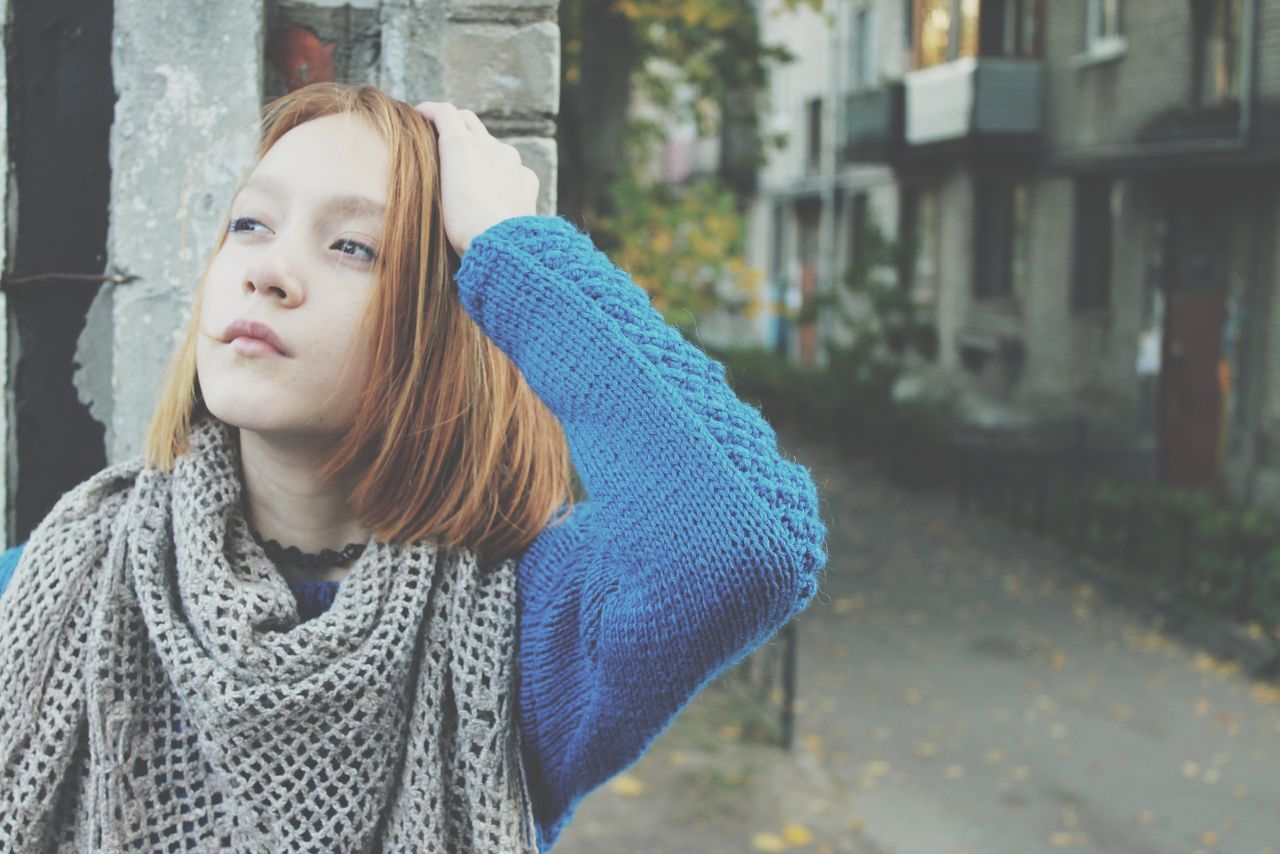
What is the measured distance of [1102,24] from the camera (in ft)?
50.6

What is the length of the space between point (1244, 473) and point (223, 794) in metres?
11.9

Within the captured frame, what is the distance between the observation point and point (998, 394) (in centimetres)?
1814

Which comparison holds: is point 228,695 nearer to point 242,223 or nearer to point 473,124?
point 242,223

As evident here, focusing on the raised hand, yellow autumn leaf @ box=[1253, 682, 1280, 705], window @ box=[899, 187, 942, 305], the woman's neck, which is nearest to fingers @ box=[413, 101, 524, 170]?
the raised hand

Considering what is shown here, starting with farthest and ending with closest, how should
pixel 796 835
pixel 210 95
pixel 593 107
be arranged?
pixel 593 107, pixel 796 835, pixel 210 95

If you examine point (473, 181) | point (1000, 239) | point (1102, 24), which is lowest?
point (473, 181)

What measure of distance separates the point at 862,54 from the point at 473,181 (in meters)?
22.8

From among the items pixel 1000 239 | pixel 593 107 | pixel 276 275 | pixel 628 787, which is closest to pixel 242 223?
pixel 276 275

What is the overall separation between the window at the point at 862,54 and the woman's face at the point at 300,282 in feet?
71.1

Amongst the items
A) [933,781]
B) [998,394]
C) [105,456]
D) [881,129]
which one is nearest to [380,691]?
[105,456]

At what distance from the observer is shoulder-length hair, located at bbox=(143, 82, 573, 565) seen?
166cm

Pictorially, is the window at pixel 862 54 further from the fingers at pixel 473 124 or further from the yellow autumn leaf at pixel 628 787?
the fingers at pixel 473 124

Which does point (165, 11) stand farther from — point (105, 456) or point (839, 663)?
point (839, 663)

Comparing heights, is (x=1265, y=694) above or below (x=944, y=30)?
below
